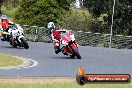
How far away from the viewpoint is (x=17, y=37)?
25094 mm

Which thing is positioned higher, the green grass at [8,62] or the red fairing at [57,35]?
the red fairing at [57,35]

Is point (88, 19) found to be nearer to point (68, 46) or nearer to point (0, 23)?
point (0, 23)

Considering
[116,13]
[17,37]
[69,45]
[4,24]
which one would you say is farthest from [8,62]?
[116,13]

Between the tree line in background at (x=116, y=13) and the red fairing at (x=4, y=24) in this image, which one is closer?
the red fairing at (x=4, y=24)

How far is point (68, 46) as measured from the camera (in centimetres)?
2097

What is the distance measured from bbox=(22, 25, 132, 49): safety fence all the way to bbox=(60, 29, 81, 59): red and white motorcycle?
389 inches

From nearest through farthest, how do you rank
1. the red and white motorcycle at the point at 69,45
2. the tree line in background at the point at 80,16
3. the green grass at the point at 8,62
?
the green grass at the point at 8,62 < the red and white motorcycle at the point at 69,45 < the tree line in background at the point at 80,16

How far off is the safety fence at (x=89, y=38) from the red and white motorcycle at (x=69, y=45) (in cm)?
987

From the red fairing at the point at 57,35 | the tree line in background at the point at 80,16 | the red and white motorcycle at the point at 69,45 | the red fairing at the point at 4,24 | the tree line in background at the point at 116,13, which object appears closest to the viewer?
the red and white motorcycle at the point at 69,45

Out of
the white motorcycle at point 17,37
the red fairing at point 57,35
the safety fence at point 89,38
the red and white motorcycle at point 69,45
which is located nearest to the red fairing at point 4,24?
the white motorcycle at point 17,37

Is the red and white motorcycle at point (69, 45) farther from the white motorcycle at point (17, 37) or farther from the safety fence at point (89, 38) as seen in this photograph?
the safety fence at point (89, 38)

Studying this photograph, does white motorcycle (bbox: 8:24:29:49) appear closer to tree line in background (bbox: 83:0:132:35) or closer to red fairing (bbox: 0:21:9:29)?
red fairing (bbox: 0:21:9:29)

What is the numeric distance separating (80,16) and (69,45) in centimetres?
2180

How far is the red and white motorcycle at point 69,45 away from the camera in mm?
20703
